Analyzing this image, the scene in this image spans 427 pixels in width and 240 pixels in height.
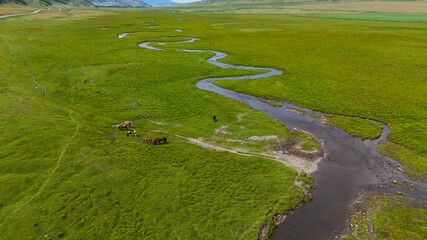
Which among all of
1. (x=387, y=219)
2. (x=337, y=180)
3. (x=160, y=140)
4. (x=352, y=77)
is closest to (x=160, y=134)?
(x=160, y=140)

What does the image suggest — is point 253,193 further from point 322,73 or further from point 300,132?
point 322,73

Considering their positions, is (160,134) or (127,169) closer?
(127,169)

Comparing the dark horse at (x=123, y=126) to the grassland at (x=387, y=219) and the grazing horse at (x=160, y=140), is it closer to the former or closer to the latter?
the grazing horse at (x=160, y=140)

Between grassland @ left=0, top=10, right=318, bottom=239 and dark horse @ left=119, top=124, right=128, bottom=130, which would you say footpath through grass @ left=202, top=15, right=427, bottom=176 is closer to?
grassland @ left=0, top=10, right=318, bottom=239

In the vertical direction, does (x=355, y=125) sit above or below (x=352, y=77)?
below

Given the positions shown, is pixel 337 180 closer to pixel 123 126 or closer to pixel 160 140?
pixel 160 140

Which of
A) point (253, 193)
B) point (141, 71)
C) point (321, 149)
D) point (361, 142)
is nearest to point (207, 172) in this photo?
point (253, 193)

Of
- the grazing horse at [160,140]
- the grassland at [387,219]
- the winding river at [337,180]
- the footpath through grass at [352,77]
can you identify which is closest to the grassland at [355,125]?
the winding river at [337,180]

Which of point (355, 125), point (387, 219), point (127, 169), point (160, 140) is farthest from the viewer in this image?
point (355, 125)
